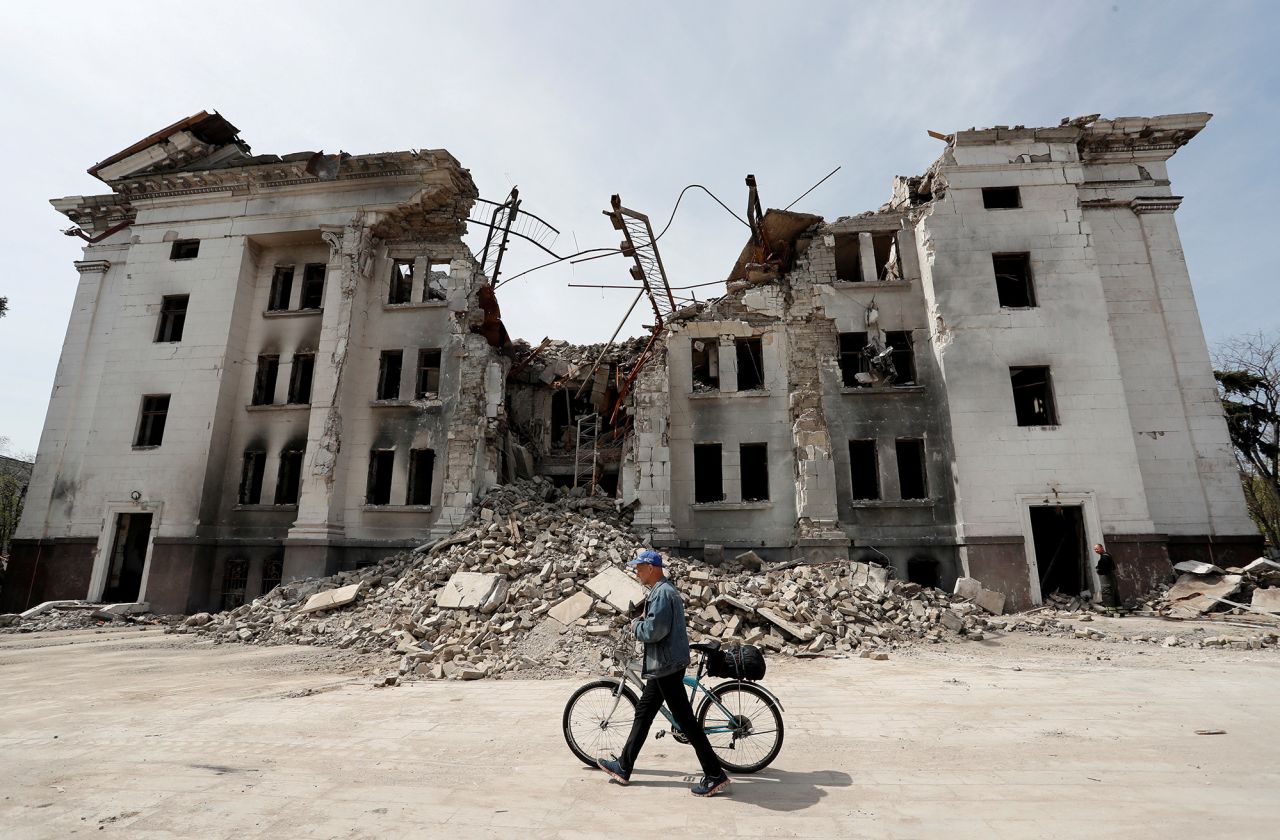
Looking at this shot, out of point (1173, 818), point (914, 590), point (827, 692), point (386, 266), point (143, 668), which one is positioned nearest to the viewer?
point (1173, 818)

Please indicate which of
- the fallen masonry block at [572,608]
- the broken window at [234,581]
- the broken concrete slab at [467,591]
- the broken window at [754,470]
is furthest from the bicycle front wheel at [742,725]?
the broken window at [234,581]

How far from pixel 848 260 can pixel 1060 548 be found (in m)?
9.35

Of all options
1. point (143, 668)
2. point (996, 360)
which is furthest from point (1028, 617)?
point (143, 668)

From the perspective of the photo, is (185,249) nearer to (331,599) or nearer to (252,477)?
(252,477)

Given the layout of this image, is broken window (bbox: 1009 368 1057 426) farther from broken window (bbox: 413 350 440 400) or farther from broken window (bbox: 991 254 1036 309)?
broken window (bbox: 413 350 440 400)

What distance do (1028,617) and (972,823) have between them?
1114cm

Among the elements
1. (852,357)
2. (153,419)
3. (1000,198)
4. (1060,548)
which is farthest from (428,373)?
(1060,548)

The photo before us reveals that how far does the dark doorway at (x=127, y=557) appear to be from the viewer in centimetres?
1667

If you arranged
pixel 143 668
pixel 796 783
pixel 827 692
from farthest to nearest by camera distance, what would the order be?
pixel 143 668 → pixel 827 692 → pixel 796 783

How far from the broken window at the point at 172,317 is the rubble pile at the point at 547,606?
9.26 m

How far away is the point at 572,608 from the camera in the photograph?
397 inches

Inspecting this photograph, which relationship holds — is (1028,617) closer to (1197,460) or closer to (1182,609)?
(1182,609)

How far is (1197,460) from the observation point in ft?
46.9

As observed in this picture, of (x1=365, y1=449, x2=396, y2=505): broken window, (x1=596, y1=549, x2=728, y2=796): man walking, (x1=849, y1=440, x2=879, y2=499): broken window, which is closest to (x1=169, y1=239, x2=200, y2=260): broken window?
(x1=365, y1=449, x2=396, y2=505): broken window
